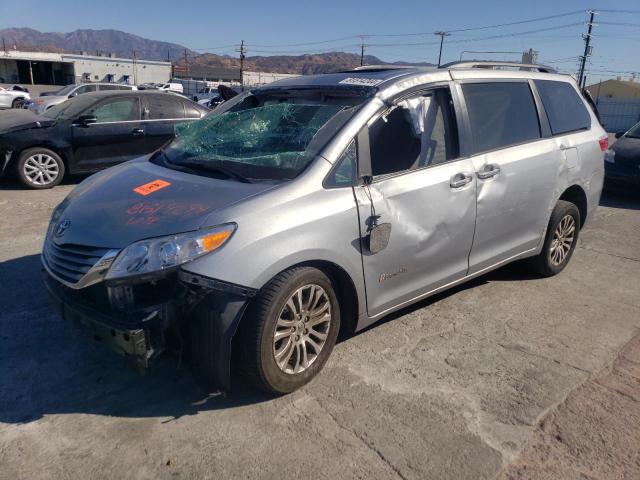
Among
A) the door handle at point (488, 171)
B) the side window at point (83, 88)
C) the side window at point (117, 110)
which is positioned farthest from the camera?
the side window at point (83, 88)

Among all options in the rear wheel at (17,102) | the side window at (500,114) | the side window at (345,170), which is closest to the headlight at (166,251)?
the side window at (345,170)

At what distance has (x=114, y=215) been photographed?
298 cm

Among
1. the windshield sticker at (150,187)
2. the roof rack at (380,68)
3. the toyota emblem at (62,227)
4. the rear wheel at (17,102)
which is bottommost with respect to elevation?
the rear wheel at (17,102)

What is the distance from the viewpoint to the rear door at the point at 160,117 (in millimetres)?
8922

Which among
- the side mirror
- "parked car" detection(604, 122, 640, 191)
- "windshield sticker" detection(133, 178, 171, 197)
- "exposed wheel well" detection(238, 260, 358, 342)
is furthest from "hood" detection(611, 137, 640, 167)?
the side mirror

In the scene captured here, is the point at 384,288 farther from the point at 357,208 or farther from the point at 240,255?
the point at 240,255

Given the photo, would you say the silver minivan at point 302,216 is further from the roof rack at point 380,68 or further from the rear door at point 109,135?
the rear door at point 109,135

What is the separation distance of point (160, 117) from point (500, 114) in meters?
6.51

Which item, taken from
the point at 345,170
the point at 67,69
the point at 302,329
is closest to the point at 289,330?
the point at 302,329

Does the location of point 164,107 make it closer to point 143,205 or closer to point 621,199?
point 143,205

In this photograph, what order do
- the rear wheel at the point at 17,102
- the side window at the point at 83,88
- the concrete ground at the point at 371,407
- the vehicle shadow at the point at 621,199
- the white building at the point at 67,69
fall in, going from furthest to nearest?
the white building at the point at 67,69, the rear wheel at the point at 17,102, the side window at the point at 83,88, the vehicle shadow at the point at 621,199, the concrete ground at the point at 371,407

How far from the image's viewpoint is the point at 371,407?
2979mm

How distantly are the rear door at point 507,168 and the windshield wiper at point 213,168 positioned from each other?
1.75 metres

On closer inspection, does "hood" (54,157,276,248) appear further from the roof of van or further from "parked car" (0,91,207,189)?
"parked car" (0,91,207,189)
